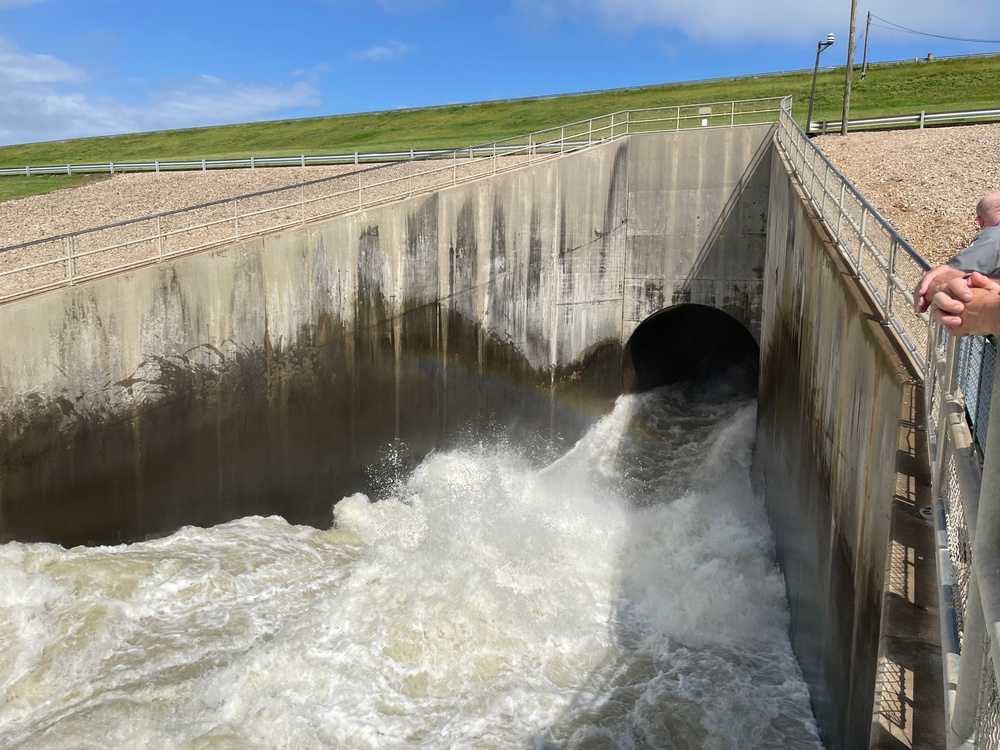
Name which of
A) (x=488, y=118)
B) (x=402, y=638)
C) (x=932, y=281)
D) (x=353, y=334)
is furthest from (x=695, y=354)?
(x=932, y=281)

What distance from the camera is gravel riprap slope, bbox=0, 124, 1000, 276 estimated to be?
14.5m

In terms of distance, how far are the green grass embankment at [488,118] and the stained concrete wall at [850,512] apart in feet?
58.1

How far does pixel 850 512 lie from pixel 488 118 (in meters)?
31.6

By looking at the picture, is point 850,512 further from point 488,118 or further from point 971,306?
point 488,118

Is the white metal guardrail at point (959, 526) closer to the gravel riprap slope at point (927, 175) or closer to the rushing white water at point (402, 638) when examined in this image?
the rushing white water at point (402, 638)

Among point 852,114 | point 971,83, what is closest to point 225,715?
point 852,114

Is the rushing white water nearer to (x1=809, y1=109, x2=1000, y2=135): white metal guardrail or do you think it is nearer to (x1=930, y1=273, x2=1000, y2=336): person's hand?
(x1=930, y1=273, x2=1000, y2=336): person's hand

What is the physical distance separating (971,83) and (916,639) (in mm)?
30179

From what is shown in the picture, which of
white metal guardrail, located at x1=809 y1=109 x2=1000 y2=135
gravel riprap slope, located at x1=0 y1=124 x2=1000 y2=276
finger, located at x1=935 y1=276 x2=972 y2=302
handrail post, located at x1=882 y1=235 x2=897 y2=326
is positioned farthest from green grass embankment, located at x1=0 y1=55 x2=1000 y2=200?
finger, located at x1=935 y1=276 x2=972 y2=302

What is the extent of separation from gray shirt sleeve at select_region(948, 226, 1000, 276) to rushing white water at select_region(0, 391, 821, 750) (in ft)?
22.4

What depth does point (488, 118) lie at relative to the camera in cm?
3575

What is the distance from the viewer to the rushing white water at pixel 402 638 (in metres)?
8.04

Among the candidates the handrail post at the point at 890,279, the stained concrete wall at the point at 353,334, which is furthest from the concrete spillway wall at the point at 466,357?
the handrail post at the point at 890,279

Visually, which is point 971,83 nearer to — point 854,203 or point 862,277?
point 854,203
